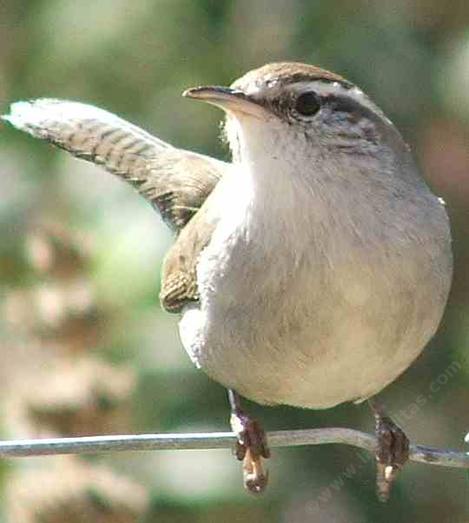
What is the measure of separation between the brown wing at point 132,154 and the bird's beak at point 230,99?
921 millimetres

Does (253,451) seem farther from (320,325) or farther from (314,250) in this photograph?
(314,250)

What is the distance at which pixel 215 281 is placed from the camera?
3.57 meters

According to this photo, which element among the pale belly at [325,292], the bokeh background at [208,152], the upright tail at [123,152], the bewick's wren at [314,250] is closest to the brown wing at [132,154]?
the upright tail at [123,152]

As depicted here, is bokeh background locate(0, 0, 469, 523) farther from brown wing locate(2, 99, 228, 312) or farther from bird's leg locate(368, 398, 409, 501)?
bird's leg locate(368, 398, 409, 501)

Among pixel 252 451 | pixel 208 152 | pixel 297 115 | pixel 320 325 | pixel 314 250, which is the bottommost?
pixel 252 451

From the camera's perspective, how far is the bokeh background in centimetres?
473

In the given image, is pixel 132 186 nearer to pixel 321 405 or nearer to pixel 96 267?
pixel 96 267

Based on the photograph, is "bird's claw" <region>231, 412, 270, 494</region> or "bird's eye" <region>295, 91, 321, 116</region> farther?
"bird's claw" <region>231, 412, 270, 494</region>

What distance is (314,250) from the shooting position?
11.1ft

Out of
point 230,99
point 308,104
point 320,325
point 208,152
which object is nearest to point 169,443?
point 320,325

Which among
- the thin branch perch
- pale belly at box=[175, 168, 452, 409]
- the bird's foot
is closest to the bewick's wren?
pale belly at box=[175, 168, 452, 409]

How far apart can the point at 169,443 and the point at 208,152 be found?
8.04 feet

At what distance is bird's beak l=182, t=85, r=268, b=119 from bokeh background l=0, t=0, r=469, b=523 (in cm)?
103

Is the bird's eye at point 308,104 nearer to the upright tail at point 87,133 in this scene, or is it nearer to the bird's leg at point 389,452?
the bird's leg at point 389,452
